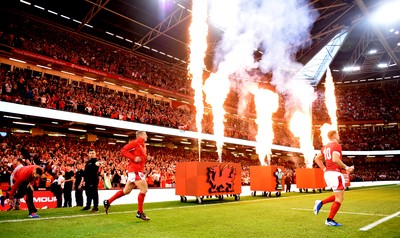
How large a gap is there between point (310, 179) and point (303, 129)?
104 feet

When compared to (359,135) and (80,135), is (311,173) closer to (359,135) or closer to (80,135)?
(80,135)

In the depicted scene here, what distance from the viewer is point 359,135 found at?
160 ft

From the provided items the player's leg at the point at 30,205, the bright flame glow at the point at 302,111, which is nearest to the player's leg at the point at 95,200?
the player's leg at the point at 30,205

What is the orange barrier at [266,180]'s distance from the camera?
14242 millimetres

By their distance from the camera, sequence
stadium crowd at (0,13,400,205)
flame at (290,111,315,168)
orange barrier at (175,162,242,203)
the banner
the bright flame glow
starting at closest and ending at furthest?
the banner → orange barrier at (175,162,242,203) → stadium crowd at (0,13,400,205) → flame at (290,111,315,168) → the bright flame glow

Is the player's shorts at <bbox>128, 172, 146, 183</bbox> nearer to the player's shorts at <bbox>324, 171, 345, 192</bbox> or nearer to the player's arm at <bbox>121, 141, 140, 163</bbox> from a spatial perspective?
the player's arm at <bbox>121, 141, 140, 163</bbox>

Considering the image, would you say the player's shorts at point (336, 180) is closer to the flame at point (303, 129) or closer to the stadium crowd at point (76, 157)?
the stadium crowd at point (76, 157)

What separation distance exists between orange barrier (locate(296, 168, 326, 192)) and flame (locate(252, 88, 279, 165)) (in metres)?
16.6

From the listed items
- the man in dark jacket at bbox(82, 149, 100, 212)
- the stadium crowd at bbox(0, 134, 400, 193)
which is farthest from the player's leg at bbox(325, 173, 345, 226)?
the stadium crowd at bbox(0, 134, 400, 193)

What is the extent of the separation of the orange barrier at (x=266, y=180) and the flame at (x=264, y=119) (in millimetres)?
20375

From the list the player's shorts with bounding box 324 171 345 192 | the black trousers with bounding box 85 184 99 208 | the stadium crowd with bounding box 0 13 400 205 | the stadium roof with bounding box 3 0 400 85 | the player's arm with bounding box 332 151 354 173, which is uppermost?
the stadium roof with bounding box 3 0 400 85

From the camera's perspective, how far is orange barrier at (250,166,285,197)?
14242 mm

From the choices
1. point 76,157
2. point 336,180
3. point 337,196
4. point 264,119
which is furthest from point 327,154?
point 264,119

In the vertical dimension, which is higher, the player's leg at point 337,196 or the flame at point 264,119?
the flame at point 264,119
